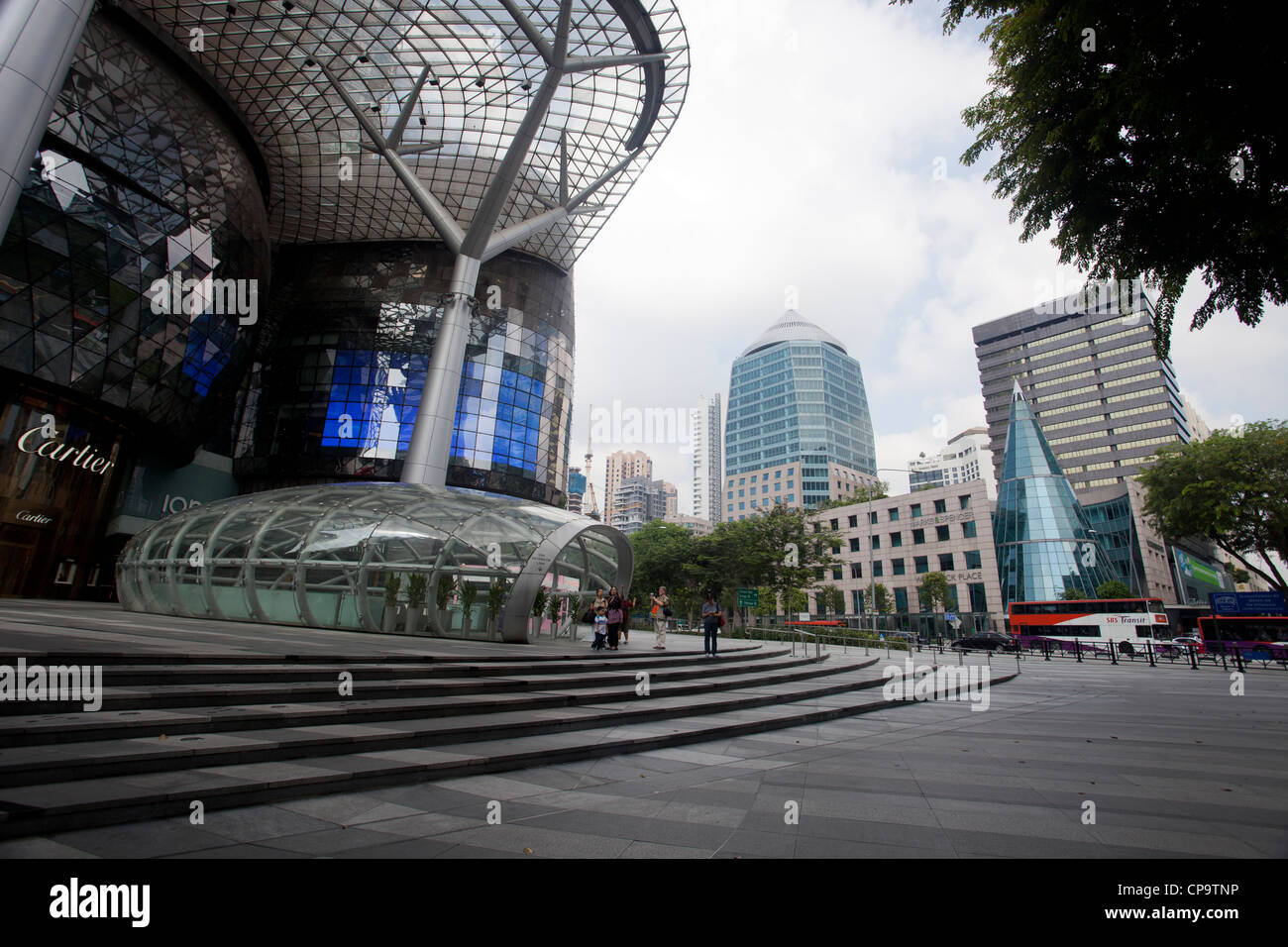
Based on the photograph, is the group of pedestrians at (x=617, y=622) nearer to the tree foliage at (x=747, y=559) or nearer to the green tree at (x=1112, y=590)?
the tree foliage at (x=747, y=559)

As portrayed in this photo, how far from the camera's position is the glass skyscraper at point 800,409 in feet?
415

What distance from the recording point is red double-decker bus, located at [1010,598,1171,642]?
133ft

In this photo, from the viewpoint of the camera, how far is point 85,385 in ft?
84.5

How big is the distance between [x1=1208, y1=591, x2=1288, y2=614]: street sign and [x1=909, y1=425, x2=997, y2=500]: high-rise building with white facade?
12679cm

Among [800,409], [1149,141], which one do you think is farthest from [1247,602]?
[800,409]

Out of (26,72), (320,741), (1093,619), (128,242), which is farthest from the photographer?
(1093,619)

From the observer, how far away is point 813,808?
197 inches

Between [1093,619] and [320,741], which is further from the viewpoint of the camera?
[1093,619]

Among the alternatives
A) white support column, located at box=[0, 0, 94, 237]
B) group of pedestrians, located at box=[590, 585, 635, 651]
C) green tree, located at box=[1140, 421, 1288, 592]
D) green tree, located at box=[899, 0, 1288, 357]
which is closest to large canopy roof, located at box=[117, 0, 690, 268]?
white support column, located at box=[0, 0, 94, 237]

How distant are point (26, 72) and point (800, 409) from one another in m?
127

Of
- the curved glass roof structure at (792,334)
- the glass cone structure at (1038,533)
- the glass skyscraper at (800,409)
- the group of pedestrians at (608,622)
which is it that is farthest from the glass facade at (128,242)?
the curved glass roof structure at (792,334)

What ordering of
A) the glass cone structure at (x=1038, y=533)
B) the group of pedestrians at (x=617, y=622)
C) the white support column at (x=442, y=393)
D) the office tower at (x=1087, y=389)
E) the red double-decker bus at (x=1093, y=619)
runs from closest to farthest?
1. the group of pedestrians at (x=617, y=622)
2. the white support column at (x=442, y=393)
3. the red double-decker bus at (x=1093, y=619)
4. the glass cone structure at (x=1038, y=533)
5. the office tower at (x=1087, y=389)

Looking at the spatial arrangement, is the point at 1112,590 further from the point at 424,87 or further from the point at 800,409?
the point at 800,409

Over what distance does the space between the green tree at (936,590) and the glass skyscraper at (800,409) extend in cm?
5947
